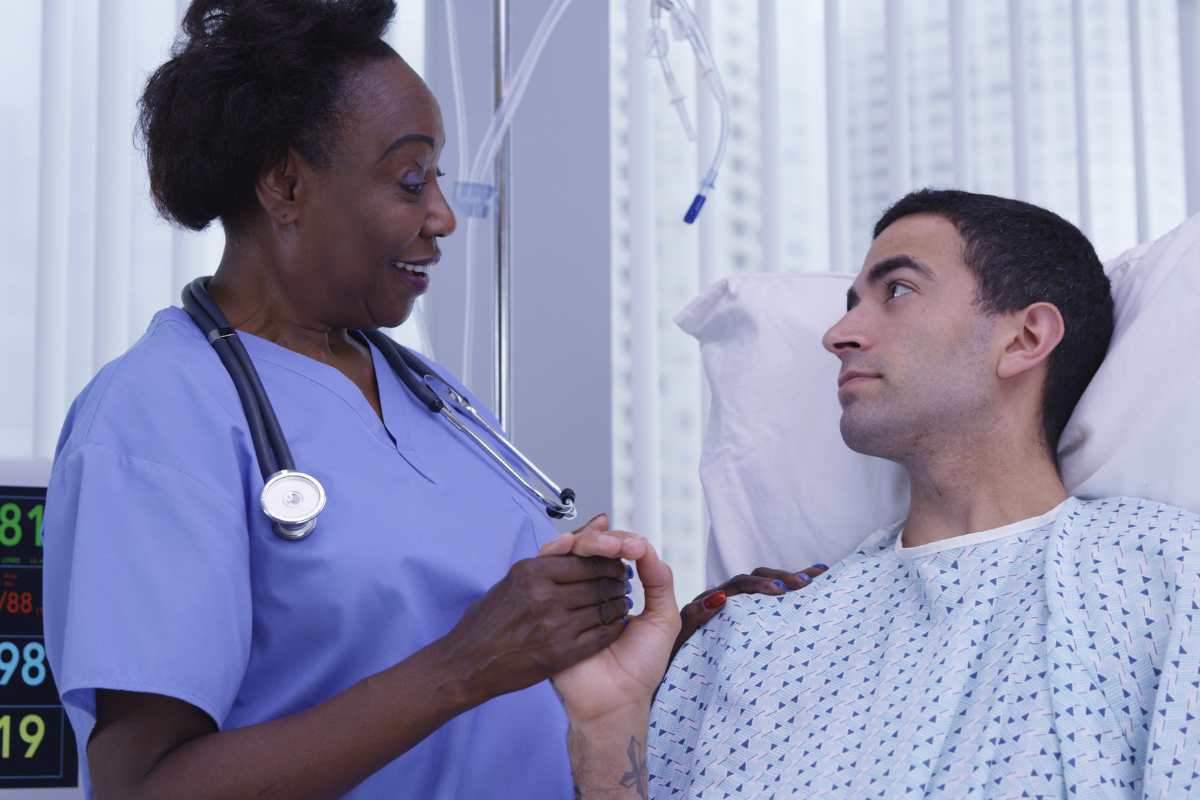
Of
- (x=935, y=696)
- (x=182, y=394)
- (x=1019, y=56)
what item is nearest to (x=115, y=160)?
(x=182, y=394)

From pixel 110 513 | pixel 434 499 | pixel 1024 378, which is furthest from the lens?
pixel 1024 378

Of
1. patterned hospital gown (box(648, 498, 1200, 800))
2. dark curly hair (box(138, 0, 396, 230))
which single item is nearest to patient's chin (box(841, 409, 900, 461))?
patterned hospital gown (box(648, 498, 1200, 800))

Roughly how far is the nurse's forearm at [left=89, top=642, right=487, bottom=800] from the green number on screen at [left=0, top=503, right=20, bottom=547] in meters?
0.50

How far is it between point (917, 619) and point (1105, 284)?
518 mm

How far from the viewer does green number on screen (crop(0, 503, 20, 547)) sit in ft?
Answer: 4.62

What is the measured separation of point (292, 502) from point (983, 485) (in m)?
0.80

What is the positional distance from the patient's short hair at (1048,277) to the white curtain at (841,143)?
0.62 meters

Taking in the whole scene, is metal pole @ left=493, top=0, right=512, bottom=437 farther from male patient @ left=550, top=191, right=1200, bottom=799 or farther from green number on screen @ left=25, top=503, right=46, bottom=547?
green number on screen @ left=25, top=503, right=46, bottom=547

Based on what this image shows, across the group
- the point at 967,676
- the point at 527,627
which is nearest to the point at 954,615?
the point at 967,676

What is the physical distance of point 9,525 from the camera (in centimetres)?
141

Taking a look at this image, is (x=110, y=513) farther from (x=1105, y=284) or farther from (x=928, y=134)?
(x=928, y=134)

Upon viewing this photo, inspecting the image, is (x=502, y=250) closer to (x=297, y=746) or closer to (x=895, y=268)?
(x=895, y=268)

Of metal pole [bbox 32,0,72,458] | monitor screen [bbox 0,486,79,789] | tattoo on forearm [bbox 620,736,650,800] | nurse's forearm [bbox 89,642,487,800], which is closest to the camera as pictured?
nurse's forearm [bbox 89,642,487,800]

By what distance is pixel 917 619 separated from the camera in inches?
54.0
